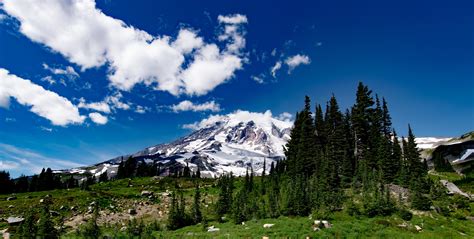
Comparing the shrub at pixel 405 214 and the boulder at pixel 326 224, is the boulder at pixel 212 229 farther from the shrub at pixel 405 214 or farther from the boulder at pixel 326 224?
the shrub at pixel 405 214

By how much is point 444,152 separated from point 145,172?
6190 inches

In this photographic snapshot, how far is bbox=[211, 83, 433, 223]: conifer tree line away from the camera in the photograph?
114 feet

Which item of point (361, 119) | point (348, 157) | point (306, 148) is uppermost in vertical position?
point (361, 119)

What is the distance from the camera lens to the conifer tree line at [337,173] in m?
34.7

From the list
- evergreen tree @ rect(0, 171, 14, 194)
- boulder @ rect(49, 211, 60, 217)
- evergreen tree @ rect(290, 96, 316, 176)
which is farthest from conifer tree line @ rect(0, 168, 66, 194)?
evergreen tree @ rect(290, 96, 316, 176)

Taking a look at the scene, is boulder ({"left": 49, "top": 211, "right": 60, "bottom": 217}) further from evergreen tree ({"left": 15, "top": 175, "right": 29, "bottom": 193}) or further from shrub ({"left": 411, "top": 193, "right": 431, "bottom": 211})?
evergreen tree ({"left": 15, "top": 175, "right": 29, "bottom": 193})

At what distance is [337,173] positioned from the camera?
4666 cm

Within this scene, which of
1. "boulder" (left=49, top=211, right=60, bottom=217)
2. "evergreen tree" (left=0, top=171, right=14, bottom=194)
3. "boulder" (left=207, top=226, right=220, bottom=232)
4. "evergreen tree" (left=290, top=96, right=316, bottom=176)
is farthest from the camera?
"evergreen tree" (left=0, top=171, right=14, bottom=194)

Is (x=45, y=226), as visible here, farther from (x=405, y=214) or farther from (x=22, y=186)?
(x=22, y=186)

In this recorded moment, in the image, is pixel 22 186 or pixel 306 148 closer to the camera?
pixel 306 148

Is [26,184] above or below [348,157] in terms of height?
below

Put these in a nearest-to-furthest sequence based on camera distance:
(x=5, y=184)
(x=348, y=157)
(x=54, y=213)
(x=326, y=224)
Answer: (x=326, y=224)
(x=54, y=213)
(x=348, y=157)
(x=5, y=184)

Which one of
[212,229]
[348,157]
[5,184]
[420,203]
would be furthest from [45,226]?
[5,184]

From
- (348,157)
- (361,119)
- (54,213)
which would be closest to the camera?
(54,213)
